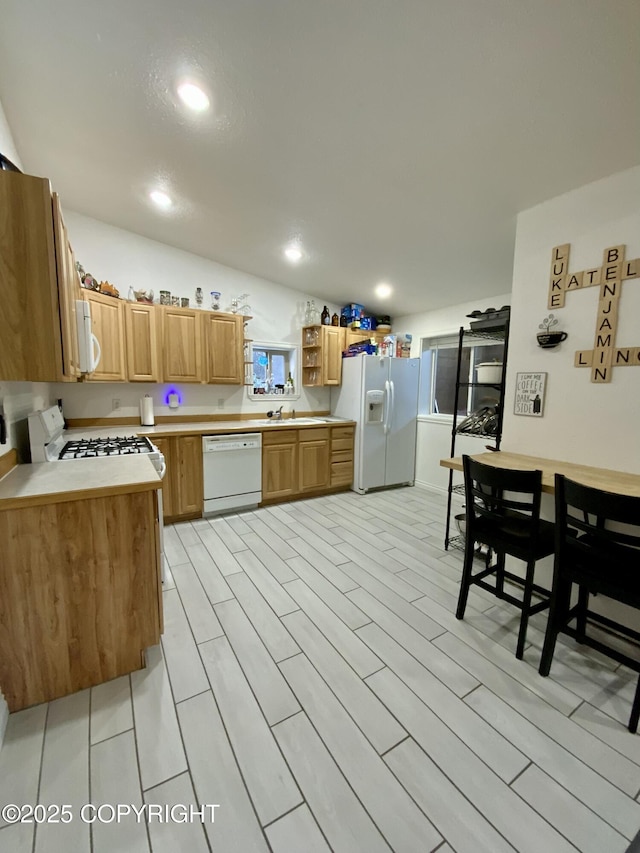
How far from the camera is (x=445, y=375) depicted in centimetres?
457

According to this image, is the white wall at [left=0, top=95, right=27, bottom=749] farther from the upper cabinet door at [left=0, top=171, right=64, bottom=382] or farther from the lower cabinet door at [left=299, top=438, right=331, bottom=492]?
the lower cabinet door at [left=299, top=438, right=331, bottom=492]

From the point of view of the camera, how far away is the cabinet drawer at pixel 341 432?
4320 millimetres

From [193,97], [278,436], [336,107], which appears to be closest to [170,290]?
[278,436]

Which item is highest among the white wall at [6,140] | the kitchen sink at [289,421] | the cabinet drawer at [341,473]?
the white wall at [6,140]

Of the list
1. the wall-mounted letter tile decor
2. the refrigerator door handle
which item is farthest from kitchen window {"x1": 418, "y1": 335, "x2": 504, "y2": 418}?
the wall-mounted letter tile decor

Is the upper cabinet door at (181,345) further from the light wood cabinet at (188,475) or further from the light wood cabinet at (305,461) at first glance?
the light wood cabinet at (305,461)

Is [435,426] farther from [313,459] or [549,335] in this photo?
[549,335]

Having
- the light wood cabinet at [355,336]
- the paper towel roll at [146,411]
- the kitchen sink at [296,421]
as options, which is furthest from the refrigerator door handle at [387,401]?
the paper towel roll at [146,411]

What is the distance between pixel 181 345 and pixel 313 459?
1926 millimetres

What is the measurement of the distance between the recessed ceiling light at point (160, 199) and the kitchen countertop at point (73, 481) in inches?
86.0

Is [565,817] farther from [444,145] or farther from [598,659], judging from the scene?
[444,145]

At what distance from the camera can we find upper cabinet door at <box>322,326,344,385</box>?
444 cm

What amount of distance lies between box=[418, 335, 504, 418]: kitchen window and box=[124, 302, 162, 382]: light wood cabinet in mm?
3272

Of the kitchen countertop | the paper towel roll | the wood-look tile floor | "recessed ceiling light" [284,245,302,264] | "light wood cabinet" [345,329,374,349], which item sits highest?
"recessed ceiling light" [284,245,302,264]
